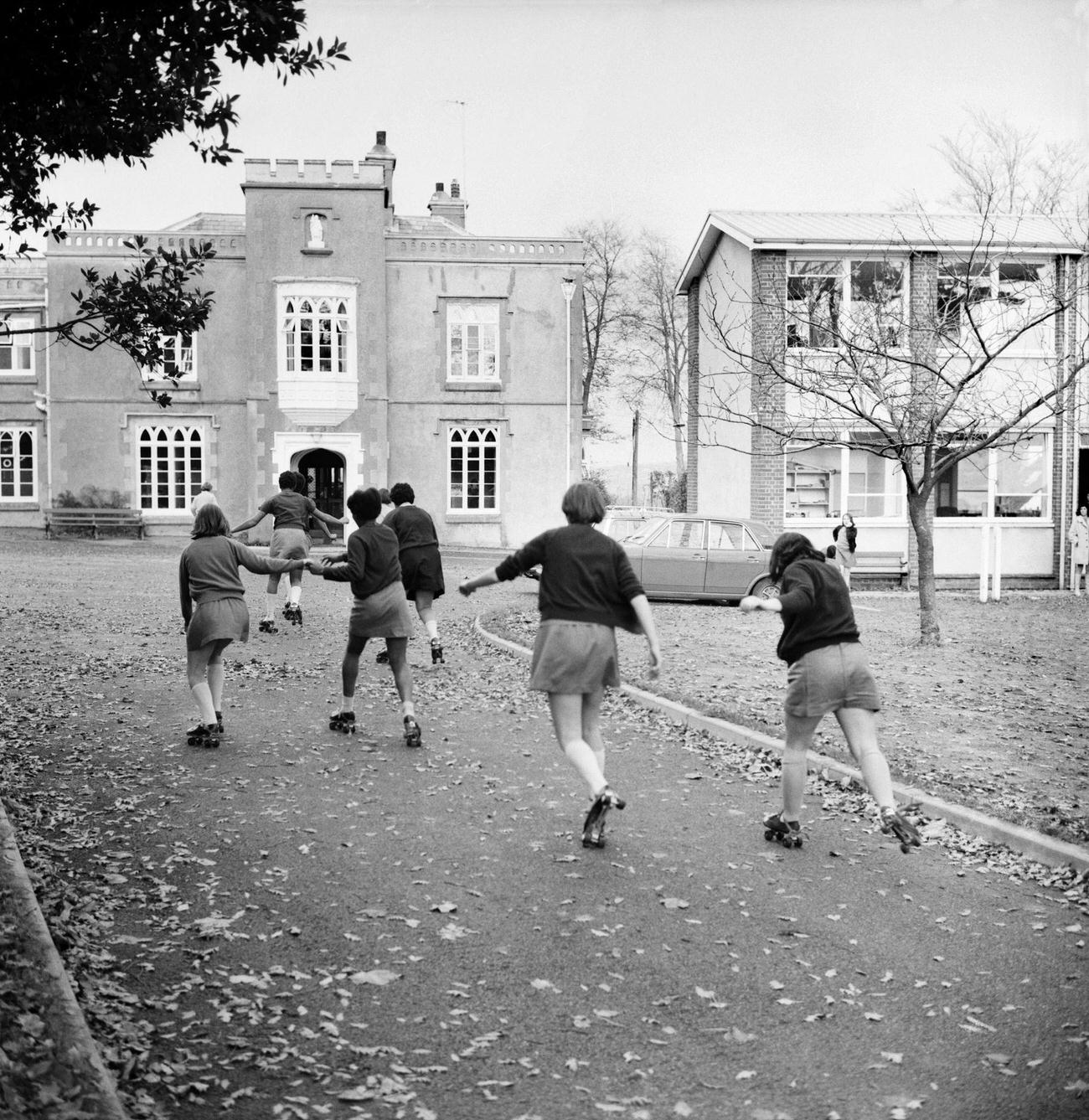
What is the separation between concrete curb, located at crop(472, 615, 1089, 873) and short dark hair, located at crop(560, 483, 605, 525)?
270 cm

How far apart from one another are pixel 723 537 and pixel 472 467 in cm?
1709

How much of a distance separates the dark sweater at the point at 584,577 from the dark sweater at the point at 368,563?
267cm

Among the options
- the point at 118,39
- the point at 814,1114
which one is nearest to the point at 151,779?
the point at 118,39

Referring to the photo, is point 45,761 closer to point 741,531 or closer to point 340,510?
point 741,531

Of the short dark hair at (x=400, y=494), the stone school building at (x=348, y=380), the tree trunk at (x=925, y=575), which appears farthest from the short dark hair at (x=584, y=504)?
the stone school building at (x=348, y=380)

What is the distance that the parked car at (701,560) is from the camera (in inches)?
852

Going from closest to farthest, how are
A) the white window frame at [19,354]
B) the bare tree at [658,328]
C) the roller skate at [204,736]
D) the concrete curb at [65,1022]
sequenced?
the concrete curb at [65,1022] < the roller skate at [204,736] < the white window frame at [19,354] < the bare tree at [658,328]

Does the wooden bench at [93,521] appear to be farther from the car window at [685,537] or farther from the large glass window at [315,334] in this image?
the car window at [685,537]

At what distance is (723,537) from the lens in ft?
71.6

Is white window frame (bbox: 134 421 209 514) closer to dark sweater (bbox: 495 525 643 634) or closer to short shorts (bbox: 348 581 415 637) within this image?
short shorts (bbox: 348 581 415 637)

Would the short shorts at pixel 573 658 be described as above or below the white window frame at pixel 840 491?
below

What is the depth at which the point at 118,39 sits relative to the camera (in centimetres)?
680

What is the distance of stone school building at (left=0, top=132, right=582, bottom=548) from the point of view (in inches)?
1432

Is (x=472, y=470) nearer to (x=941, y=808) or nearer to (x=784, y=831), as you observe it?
(x=941, y=808)
